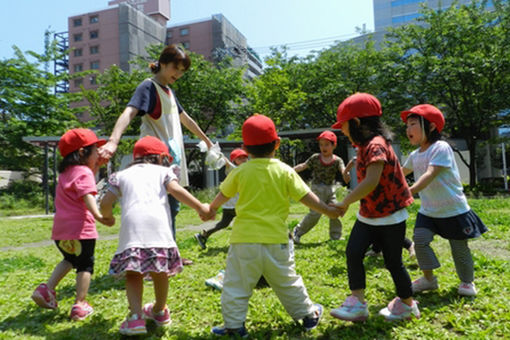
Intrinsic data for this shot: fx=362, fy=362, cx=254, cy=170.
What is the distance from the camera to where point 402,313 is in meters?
2.62

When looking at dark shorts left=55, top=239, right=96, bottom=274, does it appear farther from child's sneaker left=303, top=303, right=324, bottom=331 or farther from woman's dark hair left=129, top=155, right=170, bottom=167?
child's sneaker left=303, top=303, right=324, bottom=331

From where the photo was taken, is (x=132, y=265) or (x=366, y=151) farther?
(x=366, y=151)

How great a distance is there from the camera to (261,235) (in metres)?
2.38

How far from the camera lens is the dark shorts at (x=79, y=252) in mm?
3021

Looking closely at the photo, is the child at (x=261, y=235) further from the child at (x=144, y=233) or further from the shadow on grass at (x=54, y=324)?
the shadow on grass at (x=54, y=324)

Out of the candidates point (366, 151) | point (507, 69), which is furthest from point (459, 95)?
point (366, 151)

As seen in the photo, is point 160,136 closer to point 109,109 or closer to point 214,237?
point 214,237

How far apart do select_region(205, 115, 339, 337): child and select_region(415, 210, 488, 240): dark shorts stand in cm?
124

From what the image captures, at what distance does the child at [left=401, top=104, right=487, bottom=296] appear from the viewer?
308 cm

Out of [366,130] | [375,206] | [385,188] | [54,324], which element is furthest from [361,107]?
[54,324]

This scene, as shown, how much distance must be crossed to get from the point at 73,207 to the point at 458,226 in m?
3.27

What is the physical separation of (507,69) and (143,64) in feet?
76.0

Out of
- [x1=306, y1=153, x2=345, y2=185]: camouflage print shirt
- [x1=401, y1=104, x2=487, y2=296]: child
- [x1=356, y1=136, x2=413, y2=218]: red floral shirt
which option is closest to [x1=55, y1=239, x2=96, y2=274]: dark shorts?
[x1=356, y1=136, x2=413, y2=218]: red floral shirt

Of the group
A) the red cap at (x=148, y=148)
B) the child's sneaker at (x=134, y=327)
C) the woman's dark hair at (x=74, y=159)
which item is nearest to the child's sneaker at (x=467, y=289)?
the child's sneaker at (x=134, y=327)
